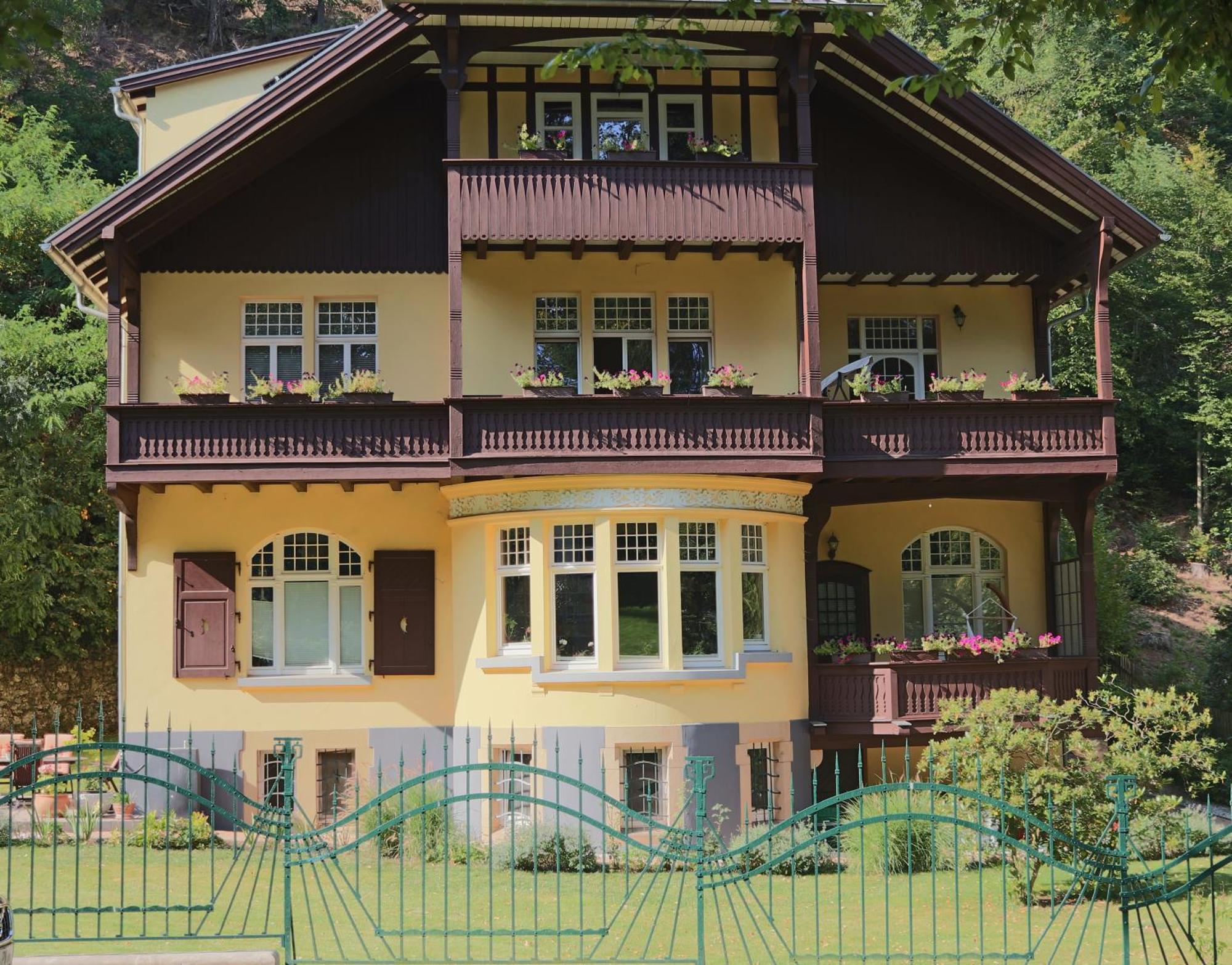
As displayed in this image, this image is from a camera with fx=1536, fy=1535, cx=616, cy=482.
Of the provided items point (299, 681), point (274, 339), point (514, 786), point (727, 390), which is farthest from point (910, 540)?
point (274, 339)

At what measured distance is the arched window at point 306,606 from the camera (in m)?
22.7

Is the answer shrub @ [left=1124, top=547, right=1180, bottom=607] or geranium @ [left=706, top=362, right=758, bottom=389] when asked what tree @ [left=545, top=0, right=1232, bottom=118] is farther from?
shrub @ [left=1124, top=547, right=1180, bottom=607]

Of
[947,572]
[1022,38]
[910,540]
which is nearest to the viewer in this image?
[1022,38]

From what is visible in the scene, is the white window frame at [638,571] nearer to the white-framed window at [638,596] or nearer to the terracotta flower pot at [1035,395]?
the white-framed window at [638,596]

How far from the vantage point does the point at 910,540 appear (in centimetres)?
2461

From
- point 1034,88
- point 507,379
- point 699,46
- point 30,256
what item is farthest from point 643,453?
point 1034,88

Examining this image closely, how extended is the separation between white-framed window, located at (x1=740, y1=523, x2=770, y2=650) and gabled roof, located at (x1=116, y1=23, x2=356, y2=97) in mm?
9878

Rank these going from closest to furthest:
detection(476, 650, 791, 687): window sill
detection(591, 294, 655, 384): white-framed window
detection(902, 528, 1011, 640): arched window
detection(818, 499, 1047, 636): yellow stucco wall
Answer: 1. detection(476, 650, 791, 687): window sill
2. detection(591, 294, 655, 384): white-framed window
3. detection(818, 499, 1047, 636): yellow stucco wall
4. detection(902, 528, 1011, 640): arched window

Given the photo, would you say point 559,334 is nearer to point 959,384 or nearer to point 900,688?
point 959,384

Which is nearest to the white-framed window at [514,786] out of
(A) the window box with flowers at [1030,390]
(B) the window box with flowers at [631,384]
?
A: (B) the window box with flowers at [631,384]

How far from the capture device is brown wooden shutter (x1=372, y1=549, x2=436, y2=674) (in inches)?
885

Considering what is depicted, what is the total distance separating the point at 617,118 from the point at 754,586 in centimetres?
717

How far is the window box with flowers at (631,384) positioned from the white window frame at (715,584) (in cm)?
191

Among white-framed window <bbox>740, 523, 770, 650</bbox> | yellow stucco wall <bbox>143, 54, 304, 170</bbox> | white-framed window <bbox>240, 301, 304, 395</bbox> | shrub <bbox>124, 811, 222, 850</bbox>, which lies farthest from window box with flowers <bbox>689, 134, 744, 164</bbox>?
shrub <bbox>124, 811, 222, 850</bbox>
